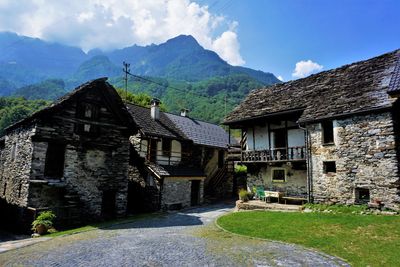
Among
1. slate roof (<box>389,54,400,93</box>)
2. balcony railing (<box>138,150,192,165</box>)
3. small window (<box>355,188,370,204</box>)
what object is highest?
slate roof (<box>389,54,400,93</box>)

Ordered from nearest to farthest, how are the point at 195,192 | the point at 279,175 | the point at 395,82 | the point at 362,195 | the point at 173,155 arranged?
1. the point at 395,82
2. the point at 362,195
3. the point at 279,175
4. the point at 195,192
5. the point at 173,155

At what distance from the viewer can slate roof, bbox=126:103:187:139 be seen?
2311 cm

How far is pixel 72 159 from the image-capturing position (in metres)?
17.1

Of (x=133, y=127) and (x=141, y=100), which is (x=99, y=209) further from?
(x=141, y=100)

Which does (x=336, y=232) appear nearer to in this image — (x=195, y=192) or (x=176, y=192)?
(x=176, y=192)

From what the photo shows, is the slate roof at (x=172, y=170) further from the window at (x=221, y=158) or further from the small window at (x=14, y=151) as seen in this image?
the small window at (x=14, y=151)

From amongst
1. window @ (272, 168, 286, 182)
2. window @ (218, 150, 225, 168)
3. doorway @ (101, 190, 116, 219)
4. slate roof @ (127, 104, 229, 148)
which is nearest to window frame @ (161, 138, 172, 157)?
slate roof @ (127, 104, 229, 148)

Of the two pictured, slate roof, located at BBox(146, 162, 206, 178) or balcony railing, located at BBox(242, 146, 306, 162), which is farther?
slate roof, located at BBox(146, 162, 206, 178)

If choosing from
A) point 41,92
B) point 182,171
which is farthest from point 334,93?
point 41,92

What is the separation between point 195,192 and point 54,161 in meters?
12.4

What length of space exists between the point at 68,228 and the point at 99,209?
2.44m

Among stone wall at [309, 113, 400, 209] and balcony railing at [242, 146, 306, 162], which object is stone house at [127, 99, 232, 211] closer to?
balcony railing at [242, 146, 306, 162]

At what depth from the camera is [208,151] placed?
1139 inches

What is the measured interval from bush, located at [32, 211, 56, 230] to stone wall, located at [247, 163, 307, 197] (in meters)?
14.2
